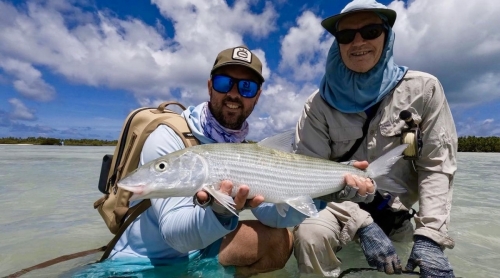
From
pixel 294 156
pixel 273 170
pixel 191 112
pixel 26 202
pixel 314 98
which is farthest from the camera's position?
pixel 26 202

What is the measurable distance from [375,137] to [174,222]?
97.0 inches

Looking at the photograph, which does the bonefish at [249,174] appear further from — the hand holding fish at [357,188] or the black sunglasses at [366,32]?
the black sunglasses at [366,32]

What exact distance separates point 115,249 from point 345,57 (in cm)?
304

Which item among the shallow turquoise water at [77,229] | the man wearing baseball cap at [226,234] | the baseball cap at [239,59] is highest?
the baseball cap at [239,59]

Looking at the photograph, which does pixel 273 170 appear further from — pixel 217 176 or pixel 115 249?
pixel 115 249

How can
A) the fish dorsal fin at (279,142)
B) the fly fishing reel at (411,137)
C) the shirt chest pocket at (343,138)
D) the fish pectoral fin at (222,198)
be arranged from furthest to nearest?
1. the shirt chest pocket at (343,138)
2. the fly fishing reel at (411,137)
3. the fish dorsal fin at (279,142)
4. the fish pectoral fin at (222,198)

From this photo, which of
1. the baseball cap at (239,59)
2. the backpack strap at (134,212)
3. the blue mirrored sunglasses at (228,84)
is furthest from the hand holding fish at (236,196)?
the baseball cap at (239,59)

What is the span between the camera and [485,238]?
209 inches

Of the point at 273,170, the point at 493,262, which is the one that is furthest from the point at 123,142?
the point at 493,262

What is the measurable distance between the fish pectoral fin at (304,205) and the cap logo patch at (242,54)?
1446mm

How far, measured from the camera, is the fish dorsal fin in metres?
2.91

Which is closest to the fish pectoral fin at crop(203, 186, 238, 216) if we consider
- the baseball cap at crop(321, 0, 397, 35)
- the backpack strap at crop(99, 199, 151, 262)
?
the backpack strap at crop(99, 199, 151, 262)

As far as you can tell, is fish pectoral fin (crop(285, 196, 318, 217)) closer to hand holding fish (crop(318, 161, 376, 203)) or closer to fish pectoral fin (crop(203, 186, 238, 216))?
hand holding fish (crop(318, 161, 376, 203))

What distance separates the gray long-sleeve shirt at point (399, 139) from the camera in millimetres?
3582
